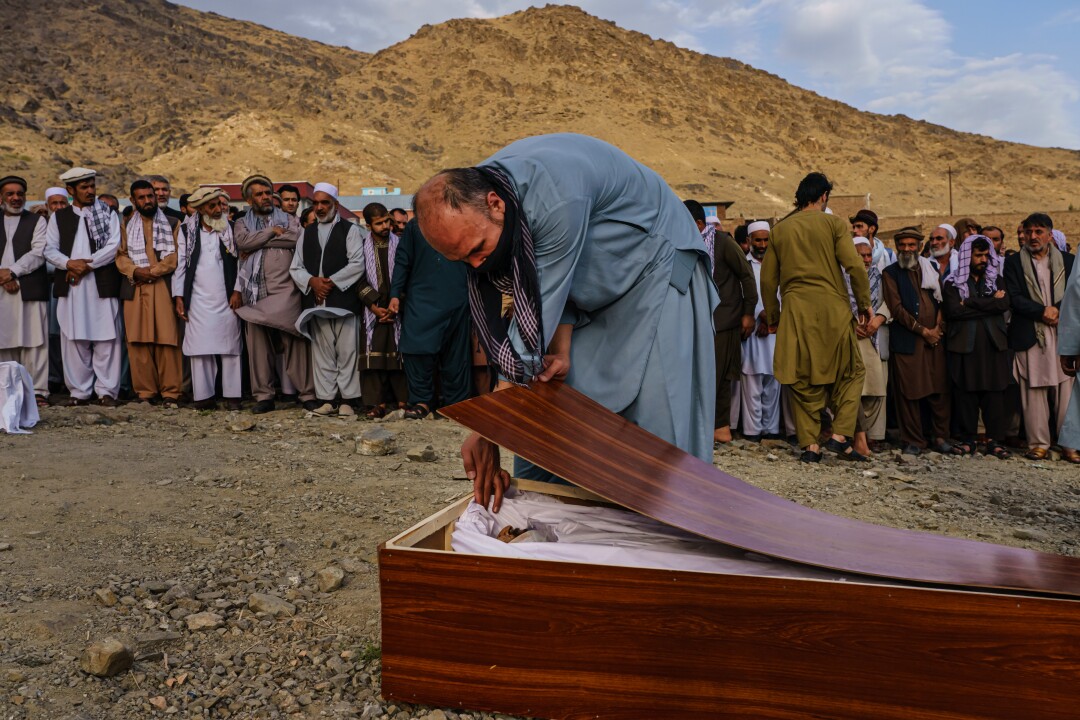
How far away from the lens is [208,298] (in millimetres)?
6871

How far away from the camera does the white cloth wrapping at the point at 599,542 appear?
6.68 feet

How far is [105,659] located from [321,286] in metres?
4.75

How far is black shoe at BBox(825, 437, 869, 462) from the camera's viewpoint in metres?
5.64

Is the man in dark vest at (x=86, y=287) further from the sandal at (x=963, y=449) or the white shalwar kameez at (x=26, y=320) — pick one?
the sandal at (x=963, y=449)

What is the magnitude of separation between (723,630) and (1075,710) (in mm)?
700

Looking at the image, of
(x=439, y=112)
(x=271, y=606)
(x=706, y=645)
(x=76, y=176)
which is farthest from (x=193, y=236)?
(x=439, y=112)

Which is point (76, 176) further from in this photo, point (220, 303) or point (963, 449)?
point (963, 449)

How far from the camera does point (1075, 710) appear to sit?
5.40ft

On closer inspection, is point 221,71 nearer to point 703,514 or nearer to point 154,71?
point 154,71

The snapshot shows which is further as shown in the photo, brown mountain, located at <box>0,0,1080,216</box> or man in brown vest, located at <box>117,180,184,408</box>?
brown mountain, located at <box>0,0,1080,216</box>

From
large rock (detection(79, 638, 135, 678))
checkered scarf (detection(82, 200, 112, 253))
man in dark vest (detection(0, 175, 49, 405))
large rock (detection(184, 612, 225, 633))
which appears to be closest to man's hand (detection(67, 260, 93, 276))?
checkered scarf (detection(82, 200, 112, 253))

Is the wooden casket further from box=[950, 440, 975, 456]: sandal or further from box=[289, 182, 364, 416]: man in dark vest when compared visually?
box=[289, 182, 364, 416]: man in dark vest

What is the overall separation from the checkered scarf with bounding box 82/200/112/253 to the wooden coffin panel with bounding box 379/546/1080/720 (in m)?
5.96

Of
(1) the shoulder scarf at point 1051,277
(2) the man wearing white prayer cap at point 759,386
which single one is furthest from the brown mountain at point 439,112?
(1) the shoulder scarf at point 1051,277
